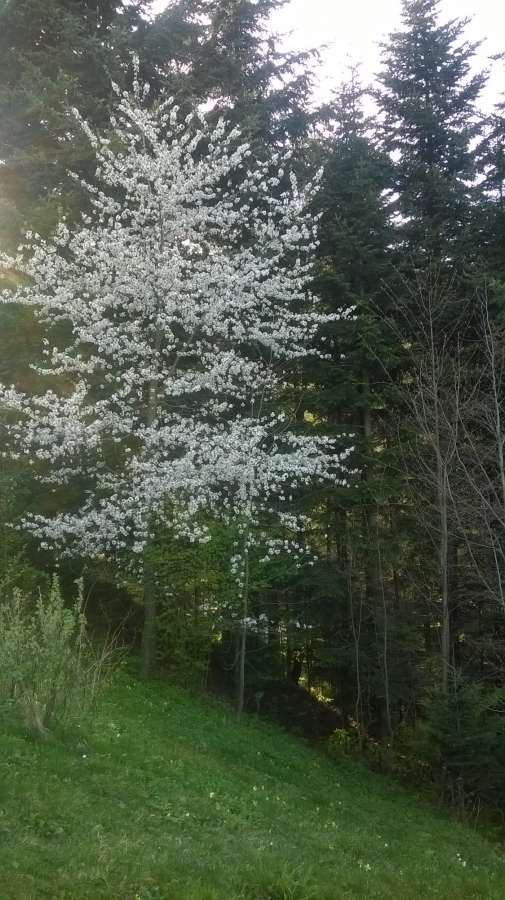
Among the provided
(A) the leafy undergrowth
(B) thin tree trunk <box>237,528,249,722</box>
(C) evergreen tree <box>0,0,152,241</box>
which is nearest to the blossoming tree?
(B) thin tree trunk <box>237,528,249,722</box>

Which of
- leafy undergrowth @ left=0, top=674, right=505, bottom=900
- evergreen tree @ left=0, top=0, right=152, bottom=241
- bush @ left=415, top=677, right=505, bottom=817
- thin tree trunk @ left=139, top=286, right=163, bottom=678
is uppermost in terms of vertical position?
evergreen tree @ left=0, top=0, right=152, bottom=241

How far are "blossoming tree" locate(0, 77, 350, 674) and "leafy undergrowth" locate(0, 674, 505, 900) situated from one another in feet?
10.9

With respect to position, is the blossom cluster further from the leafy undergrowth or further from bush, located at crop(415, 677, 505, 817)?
bush, located at crop(415, 677, 505, 817)

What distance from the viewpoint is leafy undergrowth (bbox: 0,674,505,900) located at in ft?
13.2

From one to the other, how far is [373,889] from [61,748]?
291 cm

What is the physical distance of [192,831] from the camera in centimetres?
522

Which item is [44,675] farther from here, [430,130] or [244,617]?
[430,130]

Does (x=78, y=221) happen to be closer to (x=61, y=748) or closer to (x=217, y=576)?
(x=217, y=576)

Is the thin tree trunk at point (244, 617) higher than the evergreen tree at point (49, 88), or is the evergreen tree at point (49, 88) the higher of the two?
the evergreen tree at point (49, 88)

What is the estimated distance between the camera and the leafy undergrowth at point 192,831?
4035mm

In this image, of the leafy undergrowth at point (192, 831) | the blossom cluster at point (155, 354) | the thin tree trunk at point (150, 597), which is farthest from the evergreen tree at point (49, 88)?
the leafy undergrowth at point (192, 831)

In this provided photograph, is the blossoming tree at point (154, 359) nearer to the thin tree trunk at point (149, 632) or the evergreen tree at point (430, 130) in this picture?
the thin tree trunk at point (149, 632)

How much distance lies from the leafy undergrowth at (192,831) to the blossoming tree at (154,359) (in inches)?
131

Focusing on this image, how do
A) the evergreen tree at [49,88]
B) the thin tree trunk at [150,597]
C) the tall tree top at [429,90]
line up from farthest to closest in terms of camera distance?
the tall tree top at [429,90], the evergreen tree at [49,88], the thin tree trunk at [150,597]
